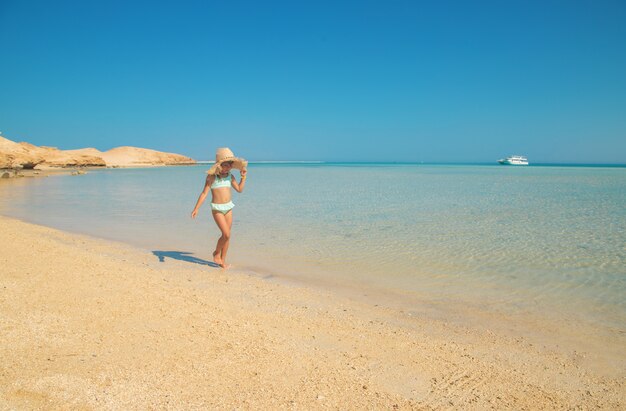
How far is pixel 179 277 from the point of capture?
6.01 m

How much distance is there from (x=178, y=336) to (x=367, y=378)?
171 cm

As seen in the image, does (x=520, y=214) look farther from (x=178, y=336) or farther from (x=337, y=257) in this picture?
(x=178, y=336)

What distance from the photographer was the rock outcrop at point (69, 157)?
39256 millimetres

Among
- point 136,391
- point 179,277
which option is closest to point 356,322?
point 136,391

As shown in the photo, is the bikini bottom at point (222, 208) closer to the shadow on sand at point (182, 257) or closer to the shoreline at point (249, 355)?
the shadow on sand at point (182, 257)

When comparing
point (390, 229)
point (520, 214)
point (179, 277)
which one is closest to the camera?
point (179, 277)

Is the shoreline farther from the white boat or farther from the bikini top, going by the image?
the white boat

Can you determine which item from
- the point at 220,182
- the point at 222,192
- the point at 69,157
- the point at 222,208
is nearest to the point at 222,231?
the point at 222,208

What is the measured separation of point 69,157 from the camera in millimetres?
62375

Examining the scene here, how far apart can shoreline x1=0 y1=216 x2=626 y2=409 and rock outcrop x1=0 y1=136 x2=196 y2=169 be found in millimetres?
41313

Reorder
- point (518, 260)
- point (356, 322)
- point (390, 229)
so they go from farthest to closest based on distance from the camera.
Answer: point (390, 229) → point (518, 260) → point (356, 322)

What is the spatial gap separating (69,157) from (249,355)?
6981cm

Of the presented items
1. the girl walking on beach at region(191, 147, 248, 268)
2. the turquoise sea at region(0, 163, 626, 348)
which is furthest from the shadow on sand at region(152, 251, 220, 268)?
the girl walking on beach at region(191, 147, 248, 268)

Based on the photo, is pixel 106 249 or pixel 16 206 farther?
pixel 16 206
